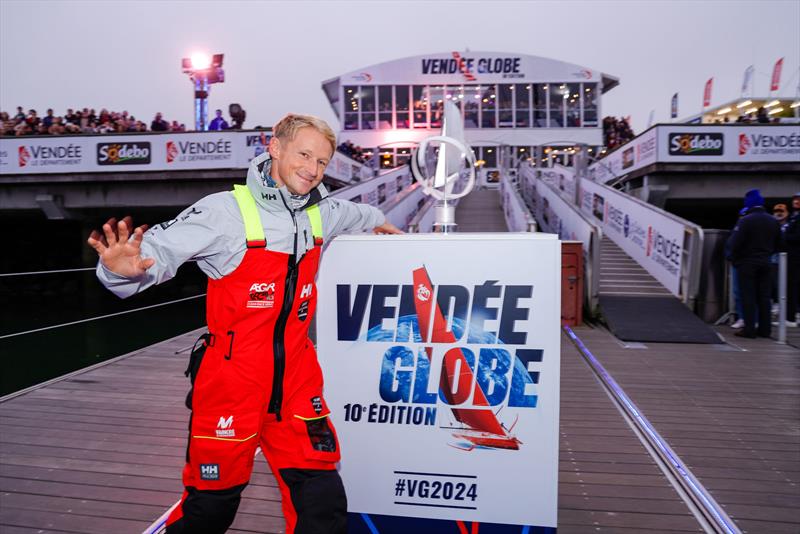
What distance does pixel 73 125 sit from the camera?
1745 centimetres

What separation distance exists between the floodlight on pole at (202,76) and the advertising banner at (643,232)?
20095 millimetres

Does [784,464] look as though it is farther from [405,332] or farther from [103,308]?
[103,308]

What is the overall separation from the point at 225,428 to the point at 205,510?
11.0 inches

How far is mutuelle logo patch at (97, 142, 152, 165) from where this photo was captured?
1639 cm

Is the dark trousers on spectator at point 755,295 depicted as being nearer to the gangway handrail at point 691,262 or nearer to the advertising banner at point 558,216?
the gangway handrail at point 691,262

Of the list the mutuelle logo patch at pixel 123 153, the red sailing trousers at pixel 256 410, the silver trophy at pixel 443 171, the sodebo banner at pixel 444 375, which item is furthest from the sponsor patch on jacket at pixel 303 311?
the mutuelle logo patch at pixel 123 153

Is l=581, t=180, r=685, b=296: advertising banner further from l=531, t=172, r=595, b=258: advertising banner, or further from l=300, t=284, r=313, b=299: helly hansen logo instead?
l=300, t=284, r=313, b=299: helly hansen logo

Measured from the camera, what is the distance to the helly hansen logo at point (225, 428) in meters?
1.84

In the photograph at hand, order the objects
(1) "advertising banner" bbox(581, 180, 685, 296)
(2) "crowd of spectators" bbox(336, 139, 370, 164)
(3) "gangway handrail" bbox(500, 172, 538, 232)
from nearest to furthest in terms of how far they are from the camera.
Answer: (1) "advertising banner" bbox(581, 180, 685, 296)
(3) "gangway handrail" bbox(500, 172, 538, 232)
(2) "crowd of spectators" bbox(336, 139, 370, 164)

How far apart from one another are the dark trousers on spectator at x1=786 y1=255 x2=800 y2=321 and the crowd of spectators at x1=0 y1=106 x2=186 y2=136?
1524cm

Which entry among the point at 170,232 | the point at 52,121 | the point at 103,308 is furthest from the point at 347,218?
the point at 103,308

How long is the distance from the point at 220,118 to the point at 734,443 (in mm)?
16900

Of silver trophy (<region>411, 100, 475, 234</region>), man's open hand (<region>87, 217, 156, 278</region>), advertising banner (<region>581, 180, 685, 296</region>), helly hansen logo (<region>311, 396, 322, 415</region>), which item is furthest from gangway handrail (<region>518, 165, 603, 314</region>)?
man's open hand (<region>87, 217, 156, 278</region>)

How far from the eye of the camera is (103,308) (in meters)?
20.8
